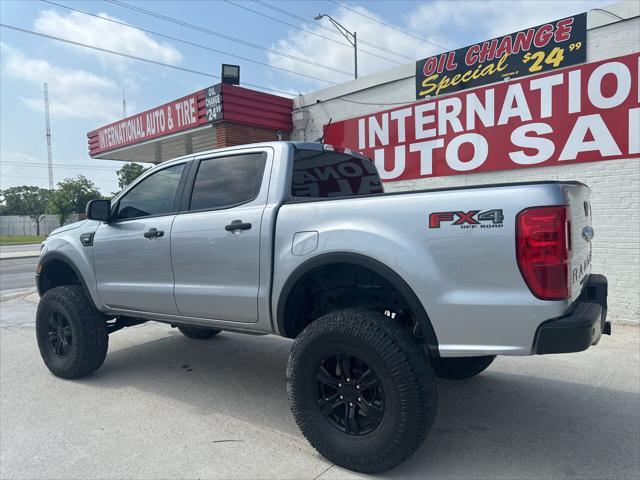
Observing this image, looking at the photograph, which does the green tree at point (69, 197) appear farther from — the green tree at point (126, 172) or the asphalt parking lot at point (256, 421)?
the asphalt parking lot at point (256, 421)

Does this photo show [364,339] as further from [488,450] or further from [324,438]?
[488,450]

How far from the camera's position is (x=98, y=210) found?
4.13 m

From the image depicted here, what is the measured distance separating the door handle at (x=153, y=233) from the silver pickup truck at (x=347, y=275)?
0.02m

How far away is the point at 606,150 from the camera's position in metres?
6.21

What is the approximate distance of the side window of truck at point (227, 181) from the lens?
3496mm

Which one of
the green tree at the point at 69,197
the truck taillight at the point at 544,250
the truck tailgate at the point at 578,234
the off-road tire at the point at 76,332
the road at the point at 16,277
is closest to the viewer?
the truck taillight at the point at 544,250

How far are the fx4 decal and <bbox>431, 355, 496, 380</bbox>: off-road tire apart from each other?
194 cm

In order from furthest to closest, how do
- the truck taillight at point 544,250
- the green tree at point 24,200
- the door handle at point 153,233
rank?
the green tree at point 24,200, the door handle at point 153,233, the truck taillight at point 544,250

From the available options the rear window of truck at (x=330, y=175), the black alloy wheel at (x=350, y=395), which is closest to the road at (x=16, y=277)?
the rear window of truck at (x=330, y=175)

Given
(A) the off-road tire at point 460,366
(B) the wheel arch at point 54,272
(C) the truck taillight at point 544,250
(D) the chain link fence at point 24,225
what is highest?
(C) the truck taillight at point 544,250

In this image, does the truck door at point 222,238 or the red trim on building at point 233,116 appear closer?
the truck door at point 222,238

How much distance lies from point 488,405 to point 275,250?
2.10 m

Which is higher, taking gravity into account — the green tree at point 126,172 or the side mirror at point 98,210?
the green tree at point 126,172

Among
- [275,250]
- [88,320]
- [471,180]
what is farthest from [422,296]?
[471,180]
